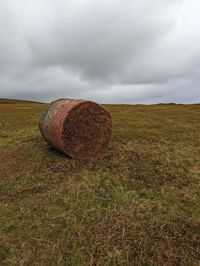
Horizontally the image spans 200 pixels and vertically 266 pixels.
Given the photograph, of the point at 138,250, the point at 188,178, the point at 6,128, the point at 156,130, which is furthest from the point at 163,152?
the point at 6,128

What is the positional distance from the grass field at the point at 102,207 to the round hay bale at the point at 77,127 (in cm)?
46

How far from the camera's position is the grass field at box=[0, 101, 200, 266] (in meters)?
5.13

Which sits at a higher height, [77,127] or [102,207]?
[77,127]

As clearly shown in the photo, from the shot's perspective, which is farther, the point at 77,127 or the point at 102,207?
the point at 77,127

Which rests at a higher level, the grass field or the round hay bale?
the round hay bale

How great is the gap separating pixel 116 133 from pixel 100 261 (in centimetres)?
910

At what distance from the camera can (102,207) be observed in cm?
657

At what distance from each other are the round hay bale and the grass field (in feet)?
1.50

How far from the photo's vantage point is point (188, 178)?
8188 millimetres

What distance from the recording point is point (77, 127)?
9930mm

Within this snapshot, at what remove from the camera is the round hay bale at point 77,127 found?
31.8 ft

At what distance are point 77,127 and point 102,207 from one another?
3.88 metres

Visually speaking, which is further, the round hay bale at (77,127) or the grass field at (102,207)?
the round hay bale at (77,127)

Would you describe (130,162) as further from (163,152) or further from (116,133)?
(116,133)
